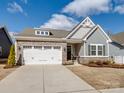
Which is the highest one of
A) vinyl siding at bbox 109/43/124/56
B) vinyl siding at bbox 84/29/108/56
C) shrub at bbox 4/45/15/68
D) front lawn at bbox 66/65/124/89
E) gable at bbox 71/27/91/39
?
Answer: gable at bbox 71/27/91/39

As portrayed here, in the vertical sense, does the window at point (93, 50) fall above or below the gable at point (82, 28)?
below

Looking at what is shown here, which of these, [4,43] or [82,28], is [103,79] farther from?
[4,43]

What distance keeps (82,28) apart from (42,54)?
24.7 feet

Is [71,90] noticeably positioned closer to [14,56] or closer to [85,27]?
[14,56]

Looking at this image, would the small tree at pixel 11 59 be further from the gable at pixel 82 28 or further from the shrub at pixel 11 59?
the gable at pixel 82 28

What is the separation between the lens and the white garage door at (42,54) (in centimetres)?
1798

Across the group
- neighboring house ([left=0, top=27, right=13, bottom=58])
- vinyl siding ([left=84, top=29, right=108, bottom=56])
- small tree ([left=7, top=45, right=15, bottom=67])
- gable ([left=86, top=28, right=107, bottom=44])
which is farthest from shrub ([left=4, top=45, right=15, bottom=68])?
neighboring house ([left=0, top=27, right=13, bottom=58])

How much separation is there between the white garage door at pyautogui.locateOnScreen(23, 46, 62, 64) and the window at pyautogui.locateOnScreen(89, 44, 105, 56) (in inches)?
177

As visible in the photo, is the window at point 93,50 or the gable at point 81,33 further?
the gable at point 81,33

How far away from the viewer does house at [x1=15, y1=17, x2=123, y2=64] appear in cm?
1800

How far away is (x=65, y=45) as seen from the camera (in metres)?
19.4

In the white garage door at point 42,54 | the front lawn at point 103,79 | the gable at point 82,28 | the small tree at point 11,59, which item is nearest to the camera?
the front lawn at point 103,79

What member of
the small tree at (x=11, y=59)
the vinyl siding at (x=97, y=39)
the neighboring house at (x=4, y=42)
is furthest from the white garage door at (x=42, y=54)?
the neighboring house at (x=4, y=42)

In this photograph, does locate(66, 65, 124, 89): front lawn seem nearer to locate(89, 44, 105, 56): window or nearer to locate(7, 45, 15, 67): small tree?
locate(7, 45, 15, 67): small tree
